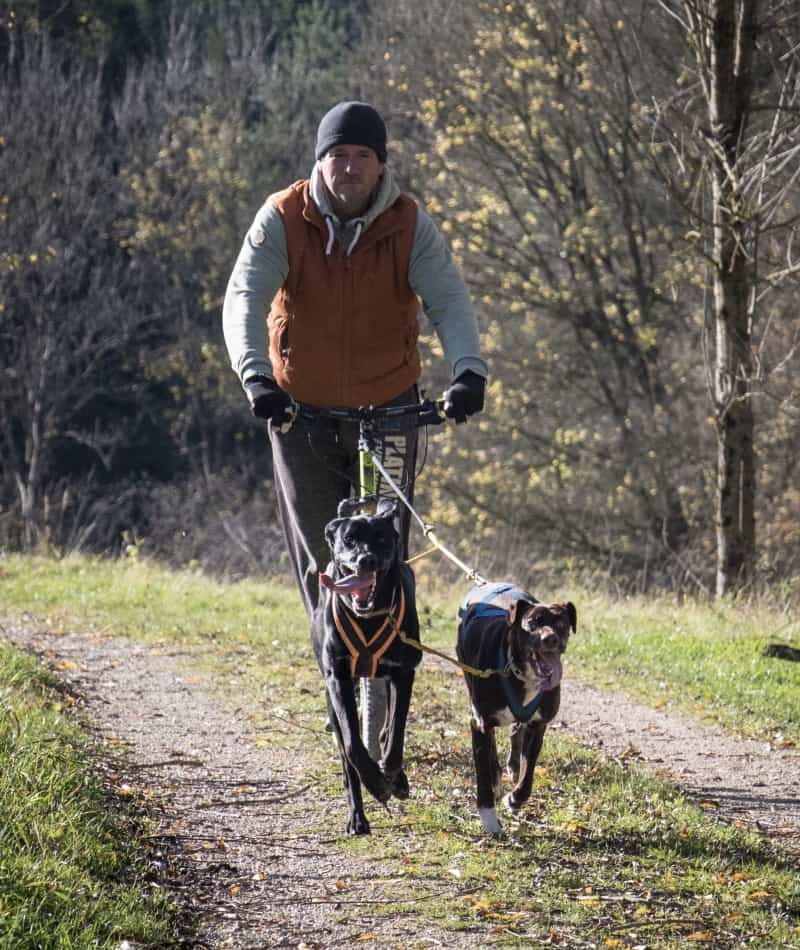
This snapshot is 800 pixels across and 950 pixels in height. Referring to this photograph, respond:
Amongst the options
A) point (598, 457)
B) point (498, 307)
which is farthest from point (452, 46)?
point (598, 457)

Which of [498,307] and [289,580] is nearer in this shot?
[289,580]

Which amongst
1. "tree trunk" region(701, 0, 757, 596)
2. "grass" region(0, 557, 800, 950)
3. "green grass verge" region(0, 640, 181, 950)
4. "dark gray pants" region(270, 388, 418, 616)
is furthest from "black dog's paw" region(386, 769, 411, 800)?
"tree trunk" region(701, 0, 757, 596)

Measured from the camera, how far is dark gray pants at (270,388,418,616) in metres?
5.19

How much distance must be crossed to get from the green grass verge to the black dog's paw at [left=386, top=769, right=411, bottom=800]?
0.85 meters

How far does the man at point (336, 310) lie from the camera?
498cm

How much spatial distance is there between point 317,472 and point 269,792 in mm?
1218

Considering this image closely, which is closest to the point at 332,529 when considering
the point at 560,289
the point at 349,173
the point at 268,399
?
the point at 268,399

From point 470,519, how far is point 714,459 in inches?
141

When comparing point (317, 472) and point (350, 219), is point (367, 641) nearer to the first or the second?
point (317, 472)

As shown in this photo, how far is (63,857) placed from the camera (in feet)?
13.1

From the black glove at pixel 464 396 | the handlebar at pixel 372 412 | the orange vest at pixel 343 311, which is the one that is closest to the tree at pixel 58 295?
the orange vest at pixel 343 311

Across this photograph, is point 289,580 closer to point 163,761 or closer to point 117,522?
point 163,761

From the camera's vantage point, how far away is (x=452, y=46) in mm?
19047

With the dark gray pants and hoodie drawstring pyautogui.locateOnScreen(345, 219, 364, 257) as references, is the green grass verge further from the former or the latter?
hoodie drawstring pyautogui.locateOnScreen(345, 219, 364, 257)
